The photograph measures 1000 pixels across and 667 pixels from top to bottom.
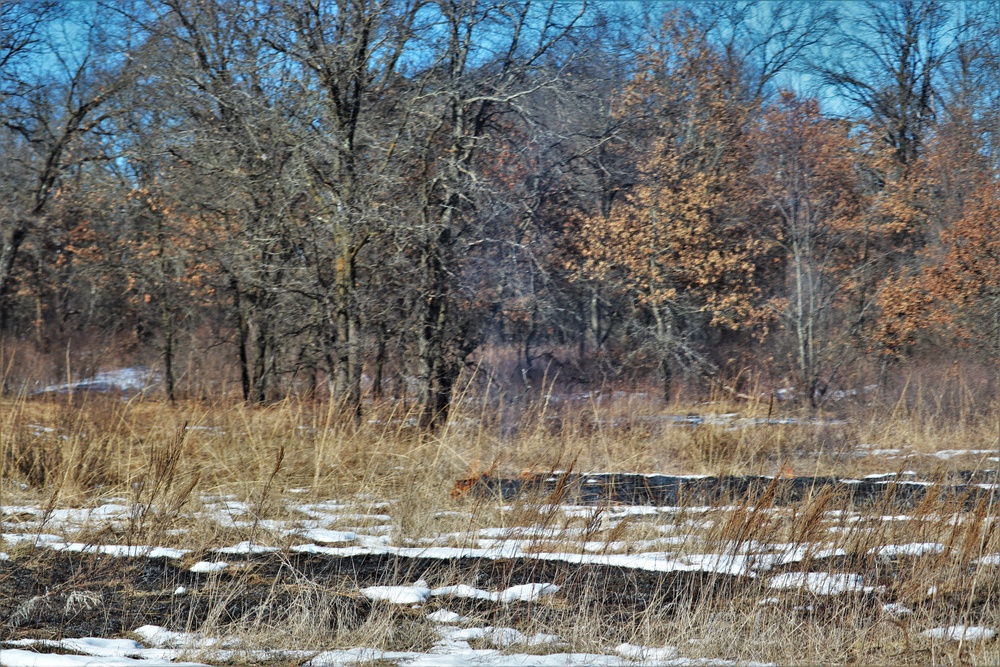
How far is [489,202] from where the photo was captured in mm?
9398

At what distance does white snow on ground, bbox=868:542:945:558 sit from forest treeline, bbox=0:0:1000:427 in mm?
4599

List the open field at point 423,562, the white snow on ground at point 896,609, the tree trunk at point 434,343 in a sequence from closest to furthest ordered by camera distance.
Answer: the open field at point 423,562 < the white snow on ground at point 896,609 < the tree trunk at point 434,343

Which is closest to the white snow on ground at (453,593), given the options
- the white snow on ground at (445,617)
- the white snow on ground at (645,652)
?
the white snow on ground at (445,617)

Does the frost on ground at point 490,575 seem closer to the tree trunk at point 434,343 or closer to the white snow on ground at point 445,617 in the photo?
the white snow on ground at point 445,617

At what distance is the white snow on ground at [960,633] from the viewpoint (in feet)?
11.0

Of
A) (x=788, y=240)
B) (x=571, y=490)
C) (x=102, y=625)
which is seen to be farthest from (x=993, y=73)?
(x=102, y=625)

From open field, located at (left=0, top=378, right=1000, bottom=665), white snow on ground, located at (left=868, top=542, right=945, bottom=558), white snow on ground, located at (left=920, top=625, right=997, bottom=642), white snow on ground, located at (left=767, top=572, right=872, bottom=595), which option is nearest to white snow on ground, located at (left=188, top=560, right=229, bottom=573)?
open field, located at (left=0, top=378, right=1000, bottom=665)

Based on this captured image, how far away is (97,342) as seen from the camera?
63.6ft

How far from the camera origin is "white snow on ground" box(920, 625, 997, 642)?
3.35 metres

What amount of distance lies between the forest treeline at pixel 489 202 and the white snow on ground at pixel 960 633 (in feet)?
16.4

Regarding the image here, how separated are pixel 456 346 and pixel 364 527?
4.54 m

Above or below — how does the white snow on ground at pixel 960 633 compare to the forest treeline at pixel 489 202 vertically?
below

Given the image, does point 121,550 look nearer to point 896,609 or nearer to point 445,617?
point 445,617

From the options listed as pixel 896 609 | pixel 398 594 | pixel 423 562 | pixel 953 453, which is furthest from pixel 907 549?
pixel 953 453
